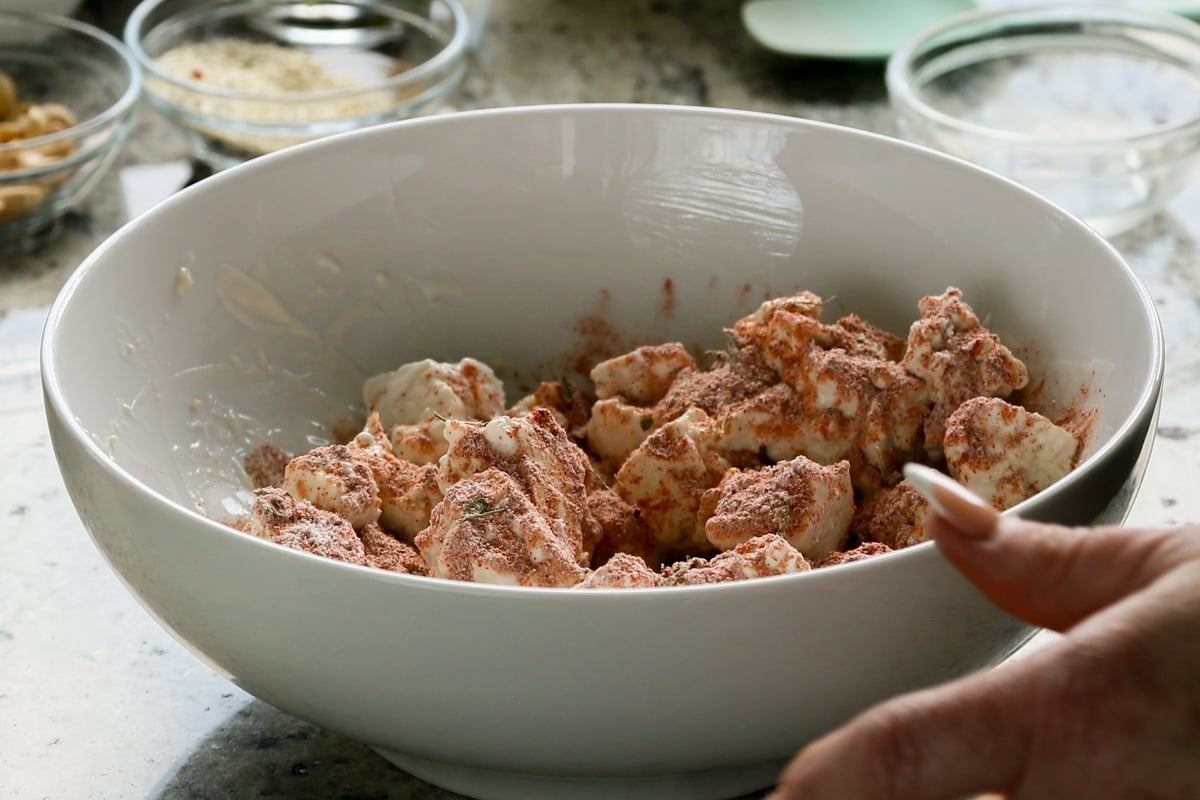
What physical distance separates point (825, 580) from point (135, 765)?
43 cm

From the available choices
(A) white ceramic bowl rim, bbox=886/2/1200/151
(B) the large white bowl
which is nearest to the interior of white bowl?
(B) the large white bowl

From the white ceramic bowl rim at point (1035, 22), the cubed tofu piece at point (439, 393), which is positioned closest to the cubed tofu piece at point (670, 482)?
the cubed tofu piece at point (439, 393)

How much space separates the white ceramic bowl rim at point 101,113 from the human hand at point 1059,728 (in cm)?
113

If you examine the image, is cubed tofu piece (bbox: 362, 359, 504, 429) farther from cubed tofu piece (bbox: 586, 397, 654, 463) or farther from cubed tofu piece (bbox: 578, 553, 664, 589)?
cubed tofu piece (bbox: 578, 553, 664, 589)

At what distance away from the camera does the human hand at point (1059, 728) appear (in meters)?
0.48

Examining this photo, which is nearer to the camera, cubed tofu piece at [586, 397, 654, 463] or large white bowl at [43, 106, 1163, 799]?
large white bowl at [43, 106, 1163, 799]

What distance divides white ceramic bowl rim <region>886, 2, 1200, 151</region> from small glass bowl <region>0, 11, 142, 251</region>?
798mm

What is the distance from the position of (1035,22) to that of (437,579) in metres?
1.38

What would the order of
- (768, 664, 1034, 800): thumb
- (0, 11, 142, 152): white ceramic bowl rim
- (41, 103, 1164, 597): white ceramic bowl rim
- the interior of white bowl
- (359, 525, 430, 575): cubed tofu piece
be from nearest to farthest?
(768, 664, 1034, 800): thumb < (41, 103, 1164, 597): white ceramic bowl rim < (359, 525, 430, 575): cubed tofu piece < the interior of white bowl < (0, 11, 142, 152): white ceramic bowl rim

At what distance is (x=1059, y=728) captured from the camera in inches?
19.7

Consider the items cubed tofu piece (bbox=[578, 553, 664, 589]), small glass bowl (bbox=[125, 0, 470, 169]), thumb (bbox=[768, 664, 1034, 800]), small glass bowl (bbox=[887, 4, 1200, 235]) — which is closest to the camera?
thumb (bbox=[768, 664, 1034, 800])

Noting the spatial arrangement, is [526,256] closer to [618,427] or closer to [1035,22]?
[618,427]

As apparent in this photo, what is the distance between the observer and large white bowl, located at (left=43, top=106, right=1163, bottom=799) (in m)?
0.62

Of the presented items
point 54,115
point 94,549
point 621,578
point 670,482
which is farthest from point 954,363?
point 54,115
